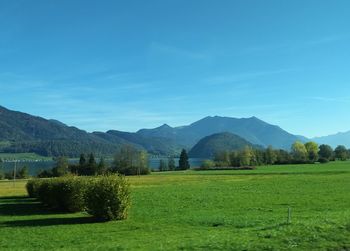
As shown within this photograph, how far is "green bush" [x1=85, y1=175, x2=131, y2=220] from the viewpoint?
3008 centimetres

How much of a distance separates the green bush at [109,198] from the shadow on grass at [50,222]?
84cm

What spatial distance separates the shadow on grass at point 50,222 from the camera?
29.5 meters

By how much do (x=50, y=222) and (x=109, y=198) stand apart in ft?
14.1

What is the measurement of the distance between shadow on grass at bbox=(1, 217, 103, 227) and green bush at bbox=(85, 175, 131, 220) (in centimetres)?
84

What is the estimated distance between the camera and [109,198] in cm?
3012

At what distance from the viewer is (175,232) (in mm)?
22703

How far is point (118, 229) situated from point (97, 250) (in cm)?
885

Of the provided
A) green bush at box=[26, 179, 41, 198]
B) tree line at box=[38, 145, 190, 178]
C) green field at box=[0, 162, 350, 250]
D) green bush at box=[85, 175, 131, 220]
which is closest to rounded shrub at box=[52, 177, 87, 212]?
green field at box=[0, 162, 350, 250]

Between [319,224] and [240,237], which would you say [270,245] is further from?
[319,224]

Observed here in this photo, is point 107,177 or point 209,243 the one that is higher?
→ point 107,177

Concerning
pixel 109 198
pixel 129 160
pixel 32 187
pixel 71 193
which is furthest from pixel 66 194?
pixel 129 160

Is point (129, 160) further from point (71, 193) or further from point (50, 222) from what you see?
point (50, 222)

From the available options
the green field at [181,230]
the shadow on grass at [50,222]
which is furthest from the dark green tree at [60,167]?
the shadow on grass at [50,222]

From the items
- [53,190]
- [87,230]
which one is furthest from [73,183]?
[87,230]
